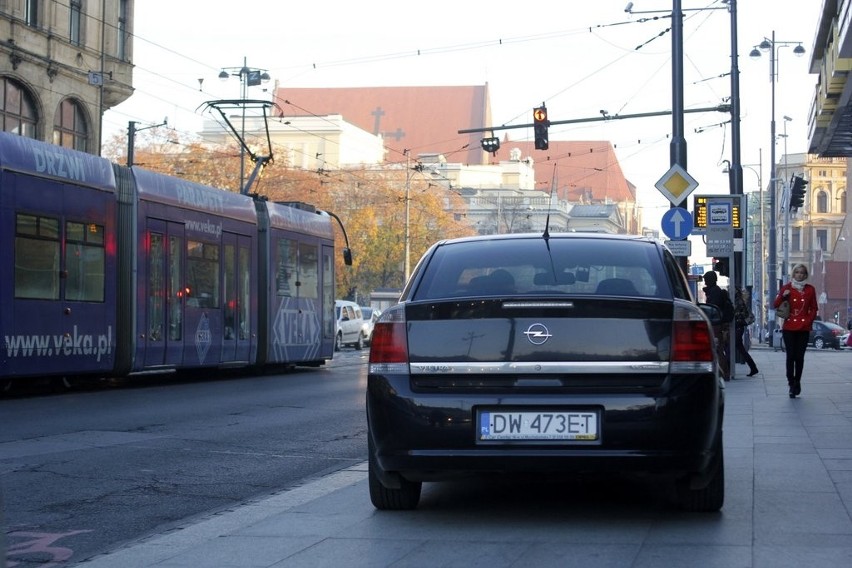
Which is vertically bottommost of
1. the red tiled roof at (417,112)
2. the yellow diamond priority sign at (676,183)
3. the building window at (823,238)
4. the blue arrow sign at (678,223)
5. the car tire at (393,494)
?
the car tire at (393,494)

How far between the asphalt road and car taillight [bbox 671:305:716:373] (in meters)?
2.92

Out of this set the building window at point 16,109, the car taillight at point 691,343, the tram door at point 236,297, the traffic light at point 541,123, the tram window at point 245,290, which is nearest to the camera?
the car taillight at point 691,343

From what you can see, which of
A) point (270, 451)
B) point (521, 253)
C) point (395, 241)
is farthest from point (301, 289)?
point (395, 241)

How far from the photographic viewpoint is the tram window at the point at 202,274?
21469 millimetres

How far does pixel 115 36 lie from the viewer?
47000mm

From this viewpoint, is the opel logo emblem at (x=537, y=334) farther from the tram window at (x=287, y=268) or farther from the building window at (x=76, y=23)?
the building window at (x=76, y=23)

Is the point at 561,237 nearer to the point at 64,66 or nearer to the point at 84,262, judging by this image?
the point at 84,262

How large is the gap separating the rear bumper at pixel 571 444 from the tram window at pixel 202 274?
597 inches

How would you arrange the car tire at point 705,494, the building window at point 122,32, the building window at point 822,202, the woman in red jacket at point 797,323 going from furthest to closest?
the building window at point 822,202 < the building window at point 122,32 < the woman in red jacket at point 797,323 < the car tire at point 705,494

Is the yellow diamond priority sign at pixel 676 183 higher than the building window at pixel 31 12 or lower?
lower

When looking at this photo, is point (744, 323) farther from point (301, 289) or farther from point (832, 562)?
point (832, 562)

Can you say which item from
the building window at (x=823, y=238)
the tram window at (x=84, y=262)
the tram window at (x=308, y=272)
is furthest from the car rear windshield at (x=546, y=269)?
the building window at (x=823, y=238)

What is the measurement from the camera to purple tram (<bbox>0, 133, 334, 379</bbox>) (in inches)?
669

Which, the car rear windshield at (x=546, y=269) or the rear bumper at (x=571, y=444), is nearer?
the rear bumper at (x=571, y=444)
